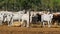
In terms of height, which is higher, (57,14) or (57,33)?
(57,14)

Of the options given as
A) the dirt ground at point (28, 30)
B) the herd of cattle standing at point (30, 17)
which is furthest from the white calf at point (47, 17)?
the dirt ground at point (28, 30)

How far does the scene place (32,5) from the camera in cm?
265

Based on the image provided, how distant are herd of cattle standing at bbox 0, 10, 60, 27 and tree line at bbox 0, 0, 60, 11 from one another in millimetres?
53

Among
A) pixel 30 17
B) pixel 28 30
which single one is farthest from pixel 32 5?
pixel 28 30

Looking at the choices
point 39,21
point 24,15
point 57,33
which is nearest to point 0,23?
point 24,15

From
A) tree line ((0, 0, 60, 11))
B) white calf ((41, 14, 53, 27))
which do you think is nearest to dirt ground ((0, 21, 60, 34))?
white calf ((41, 14, 53, 27))

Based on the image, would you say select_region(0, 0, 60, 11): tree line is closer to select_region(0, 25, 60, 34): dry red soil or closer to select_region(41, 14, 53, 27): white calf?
select_region(41, 14, 53, 27): white calf

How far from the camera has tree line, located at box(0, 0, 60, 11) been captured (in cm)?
264

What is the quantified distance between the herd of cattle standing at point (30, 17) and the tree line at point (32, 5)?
0.05 metres

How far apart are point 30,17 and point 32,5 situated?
155 millimetres

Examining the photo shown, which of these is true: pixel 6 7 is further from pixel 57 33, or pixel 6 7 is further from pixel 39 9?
pixel 57 33

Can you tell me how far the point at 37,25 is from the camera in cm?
263

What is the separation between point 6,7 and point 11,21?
19 cm

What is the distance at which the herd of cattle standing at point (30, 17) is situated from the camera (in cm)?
265
